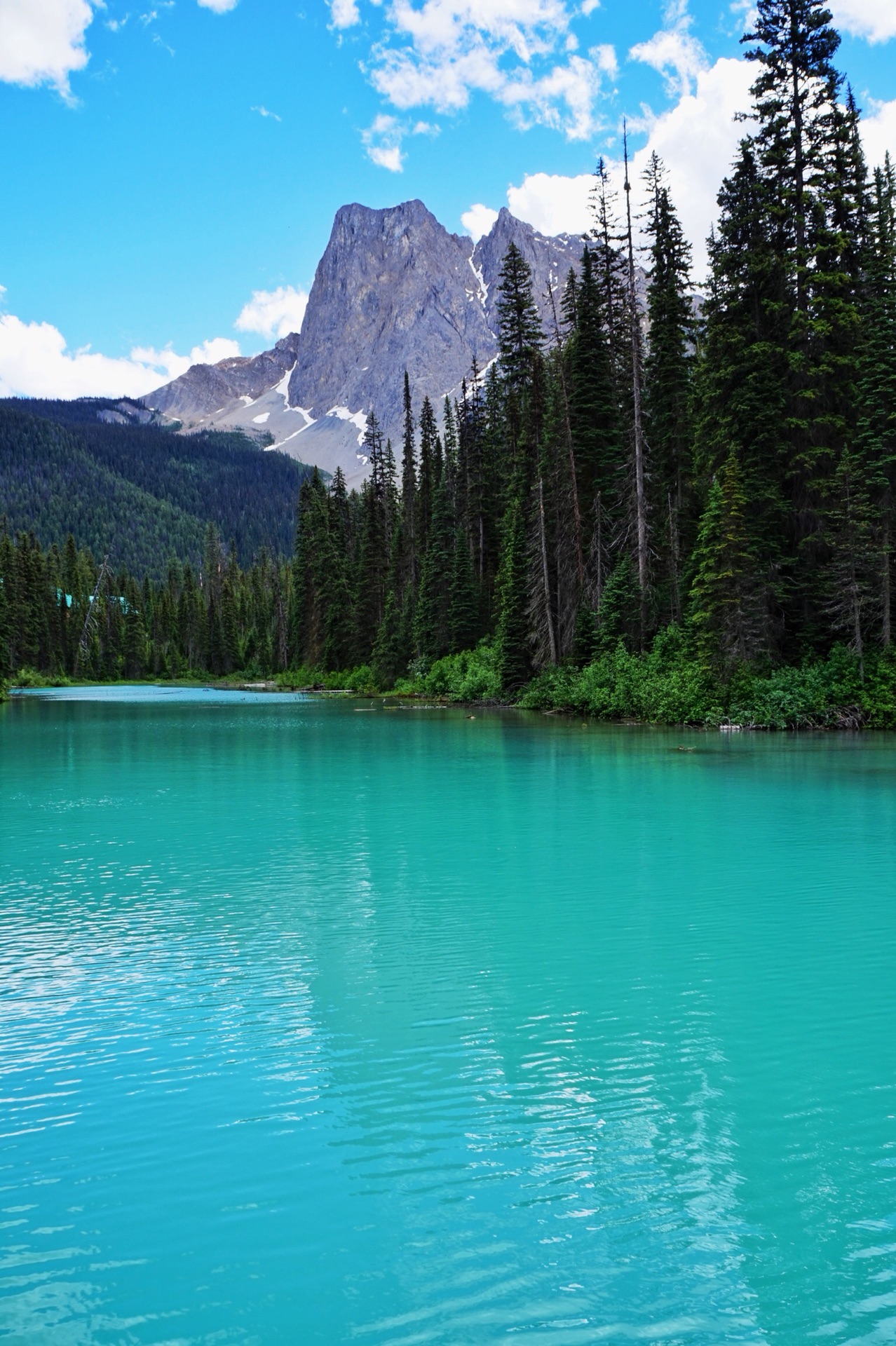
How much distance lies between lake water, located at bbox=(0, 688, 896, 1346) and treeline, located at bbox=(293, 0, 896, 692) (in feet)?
62.3

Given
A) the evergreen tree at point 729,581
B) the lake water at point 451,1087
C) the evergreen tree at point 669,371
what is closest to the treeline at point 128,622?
the evergreen tree at point 669,371

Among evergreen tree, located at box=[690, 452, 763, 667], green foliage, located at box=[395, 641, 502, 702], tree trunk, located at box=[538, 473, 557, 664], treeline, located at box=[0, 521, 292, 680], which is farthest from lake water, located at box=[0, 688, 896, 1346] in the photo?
treeline, located at box=[0, 521, 292, 680]

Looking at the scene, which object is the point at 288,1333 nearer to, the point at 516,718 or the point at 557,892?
the point at 557,892

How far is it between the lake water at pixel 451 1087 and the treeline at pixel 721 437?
747 inches

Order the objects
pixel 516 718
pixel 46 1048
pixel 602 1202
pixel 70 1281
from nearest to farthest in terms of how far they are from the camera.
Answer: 1. pixel 70 1281
2. pixel 602 1202
3. pixel 46 1048
4. pixel 516 718

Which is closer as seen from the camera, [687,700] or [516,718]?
[687,700]


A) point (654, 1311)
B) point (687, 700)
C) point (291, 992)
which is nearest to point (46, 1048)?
point (291, 992)

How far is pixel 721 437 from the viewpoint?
117 ft

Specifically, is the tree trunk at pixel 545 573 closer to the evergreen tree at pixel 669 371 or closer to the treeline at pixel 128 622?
the evergreen tree at pixel 669 371

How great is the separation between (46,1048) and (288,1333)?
13.7ft

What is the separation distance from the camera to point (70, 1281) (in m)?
4.87

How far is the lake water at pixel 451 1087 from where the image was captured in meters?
4.73

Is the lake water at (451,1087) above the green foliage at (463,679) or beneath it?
beneath

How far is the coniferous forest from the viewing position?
3375 centimetres
